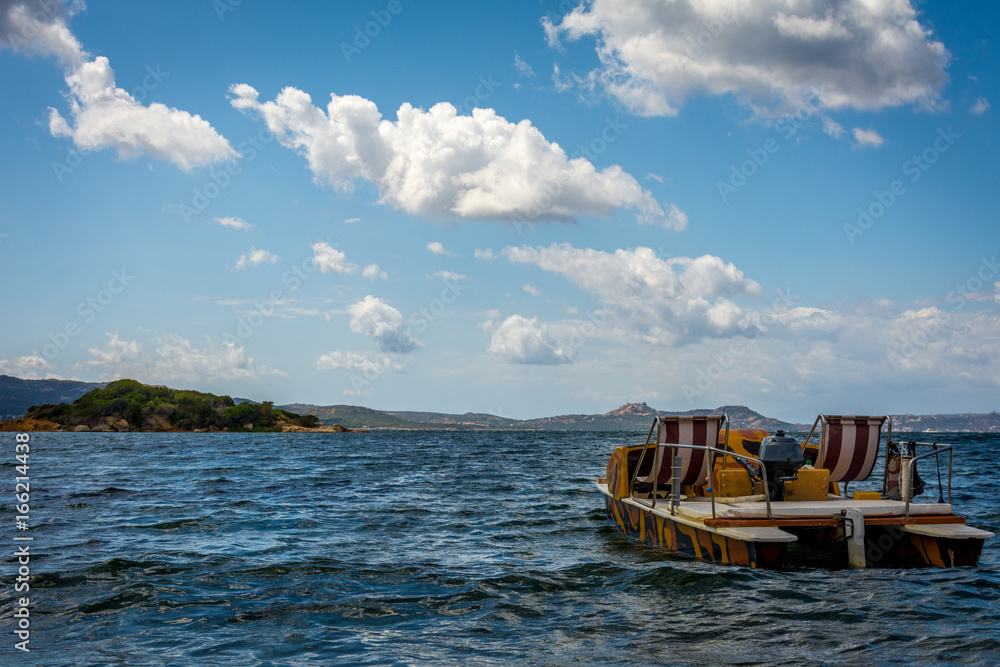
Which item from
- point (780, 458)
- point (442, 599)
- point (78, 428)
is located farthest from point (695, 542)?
point (78, 428)

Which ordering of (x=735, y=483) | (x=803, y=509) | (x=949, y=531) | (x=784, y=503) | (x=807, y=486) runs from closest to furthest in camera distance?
1. (x=949, y=531)
2. (x=803, y=509)
3. (x=784, y=503)
4. (x=807, y=486)
5. (x=735, y=483)

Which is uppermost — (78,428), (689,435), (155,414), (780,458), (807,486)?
(689,435)

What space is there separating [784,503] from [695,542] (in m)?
1.82

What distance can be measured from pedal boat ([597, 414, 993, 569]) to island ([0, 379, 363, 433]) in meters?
143

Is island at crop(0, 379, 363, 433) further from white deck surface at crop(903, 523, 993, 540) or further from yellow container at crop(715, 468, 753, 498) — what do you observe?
white deck surface at crop(903, 523, 993, 540)

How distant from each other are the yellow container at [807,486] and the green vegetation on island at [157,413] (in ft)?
483

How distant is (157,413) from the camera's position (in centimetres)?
14838

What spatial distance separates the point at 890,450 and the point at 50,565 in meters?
15.4

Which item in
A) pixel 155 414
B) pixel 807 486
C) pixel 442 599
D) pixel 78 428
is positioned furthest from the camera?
pixel 155 414

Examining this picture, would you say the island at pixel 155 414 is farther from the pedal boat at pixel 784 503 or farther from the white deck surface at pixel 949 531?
the white deck surface at pixel 949 531

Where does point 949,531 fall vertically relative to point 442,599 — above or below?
above

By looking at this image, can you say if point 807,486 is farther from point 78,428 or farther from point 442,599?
point 78,428

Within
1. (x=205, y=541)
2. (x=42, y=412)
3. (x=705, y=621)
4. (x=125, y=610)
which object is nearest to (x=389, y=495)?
(x=205, y=541)

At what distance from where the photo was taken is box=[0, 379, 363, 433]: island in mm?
134250
